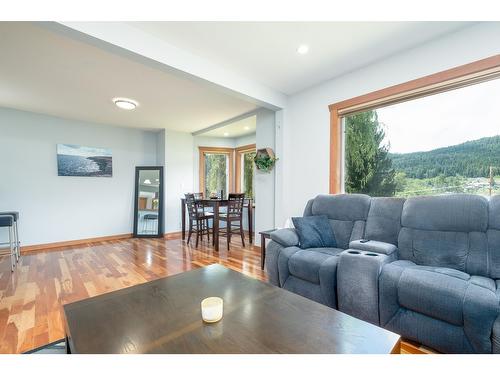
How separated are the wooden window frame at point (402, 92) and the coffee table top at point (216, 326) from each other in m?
2.14

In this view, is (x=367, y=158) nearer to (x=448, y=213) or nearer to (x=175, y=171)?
(x=448, y=213)

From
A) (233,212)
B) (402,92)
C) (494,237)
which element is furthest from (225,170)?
(494,237)

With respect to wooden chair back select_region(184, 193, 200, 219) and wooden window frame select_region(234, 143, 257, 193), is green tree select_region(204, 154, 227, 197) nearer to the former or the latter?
wooden window frame select_region(234, 143, 257, 193)

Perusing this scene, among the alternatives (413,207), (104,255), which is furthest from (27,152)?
(413,207)

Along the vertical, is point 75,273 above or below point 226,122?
below

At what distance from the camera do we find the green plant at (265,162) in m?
3.81

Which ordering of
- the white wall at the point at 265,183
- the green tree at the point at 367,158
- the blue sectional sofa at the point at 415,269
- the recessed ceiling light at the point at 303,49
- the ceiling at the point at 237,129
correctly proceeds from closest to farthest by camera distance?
the blue sectional sofa at the point at 415,269 → the recessed ceiling light at the point at 303,49 → the green tree at the point at 367,158 → the white wall at the point at 265,183 → the ceiling at the point at 237,129

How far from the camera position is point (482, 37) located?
208cm

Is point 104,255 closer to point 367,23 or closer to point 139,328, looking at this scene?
point 139,328

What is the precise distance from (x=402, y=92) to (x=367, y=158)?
2.63 feet

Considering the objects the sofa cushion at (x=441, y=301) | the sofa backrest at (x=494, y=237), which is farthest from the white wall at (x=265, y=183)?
the sofa backrest at (x=494, y=237)

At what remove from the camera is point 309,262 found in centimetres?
214

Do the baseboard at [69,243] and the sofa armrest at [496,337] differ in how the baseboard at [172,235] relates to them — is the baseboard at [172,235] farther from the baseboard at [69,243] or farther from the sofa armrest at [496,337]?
the sofa armrest at [496,337]
